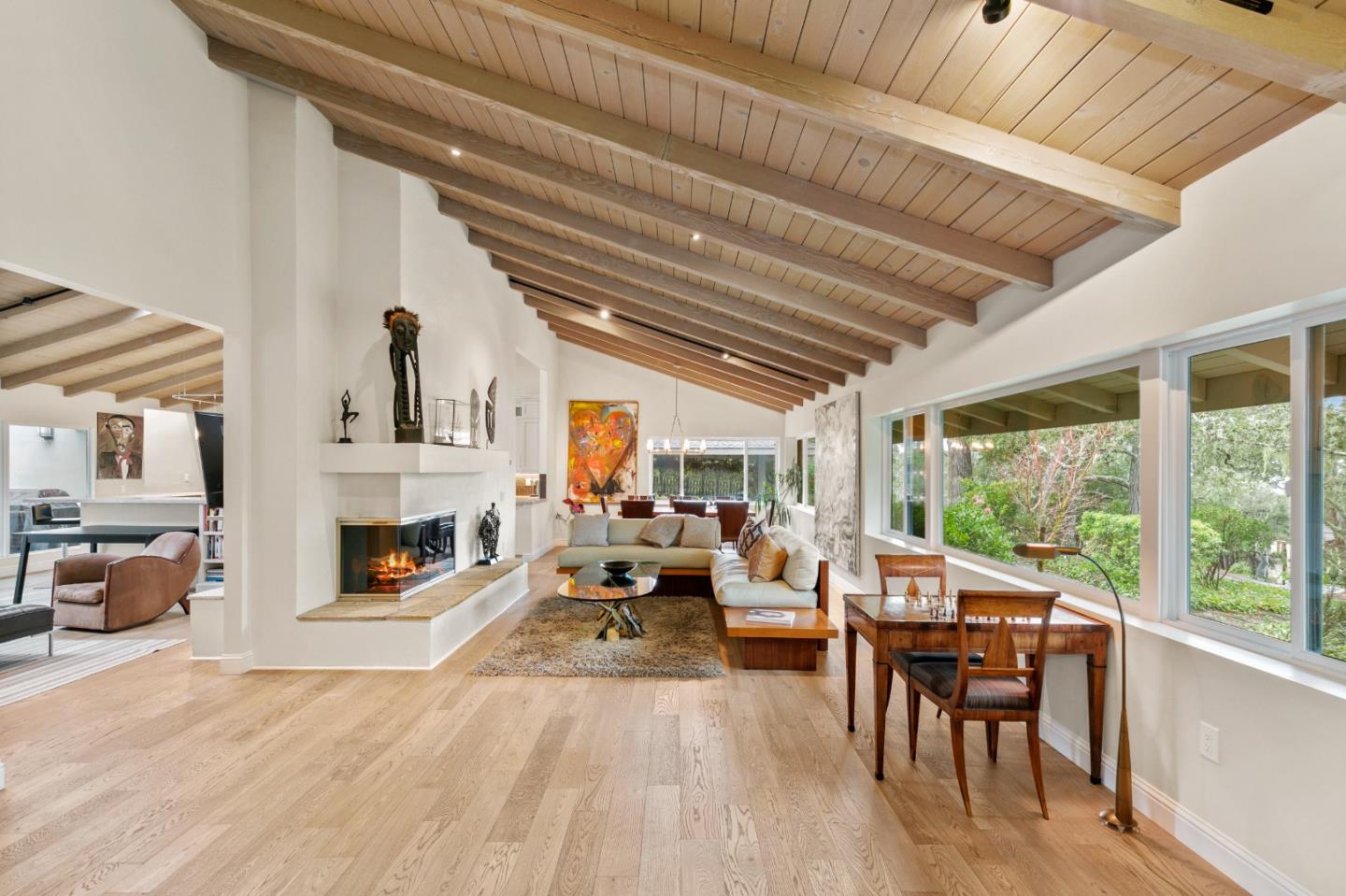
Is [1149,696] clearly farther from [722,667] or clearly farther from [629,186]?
[629,186]

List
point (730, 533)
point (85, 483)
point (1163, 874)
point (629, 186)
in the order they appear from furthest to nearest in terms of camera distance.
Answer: point (730, 533) < point (85, 483) < point (629, 186) < point (1163, 874)

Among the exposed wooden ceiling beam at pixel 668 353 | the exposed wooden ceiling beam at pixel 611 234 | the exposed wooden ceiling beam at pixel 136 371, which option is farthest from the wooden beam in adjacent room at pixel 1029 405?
the exposed wooden ceiling beam at pixel 136 371

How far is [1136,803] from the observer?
2572mm

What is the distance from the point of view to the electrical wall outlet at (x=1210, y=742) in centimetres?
220

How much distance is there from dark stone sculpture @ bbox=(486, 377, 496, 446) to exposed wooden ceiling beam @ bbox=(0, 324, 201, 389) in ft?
11.2

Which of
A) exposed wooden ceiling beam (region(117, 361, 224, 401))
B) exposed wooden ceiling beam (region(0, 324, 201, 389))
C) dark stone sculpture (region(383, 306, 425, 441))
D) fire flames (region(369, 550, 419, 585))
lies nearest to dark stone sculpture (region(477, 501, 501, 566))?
fire flames (region(369, 550, 419, 585))

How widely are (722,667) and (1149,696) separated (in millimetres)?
2452

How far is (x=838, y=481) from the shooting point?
7086mm

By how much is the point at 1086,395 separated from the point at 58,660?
685cm

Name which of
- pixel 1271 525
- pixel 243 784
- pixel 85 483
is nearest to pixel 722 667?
pixel 243 784

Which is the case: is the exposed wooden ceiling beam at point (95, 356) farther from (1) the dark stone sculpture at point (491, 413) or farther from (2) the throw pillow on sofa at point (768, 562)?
(2) the throw pillow on sofa at point (768, 562)

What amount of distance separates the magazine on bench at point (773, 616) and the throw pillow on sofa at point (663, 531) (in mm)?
2491

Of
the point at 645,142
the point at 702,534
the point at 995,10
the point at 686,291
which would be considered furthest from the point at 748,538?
the point at 995,10

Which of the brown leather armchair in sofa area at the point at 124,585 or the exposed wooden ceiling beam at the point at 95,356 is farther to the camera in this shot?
the exposed wooden ceiling beam at the point at 95,356
